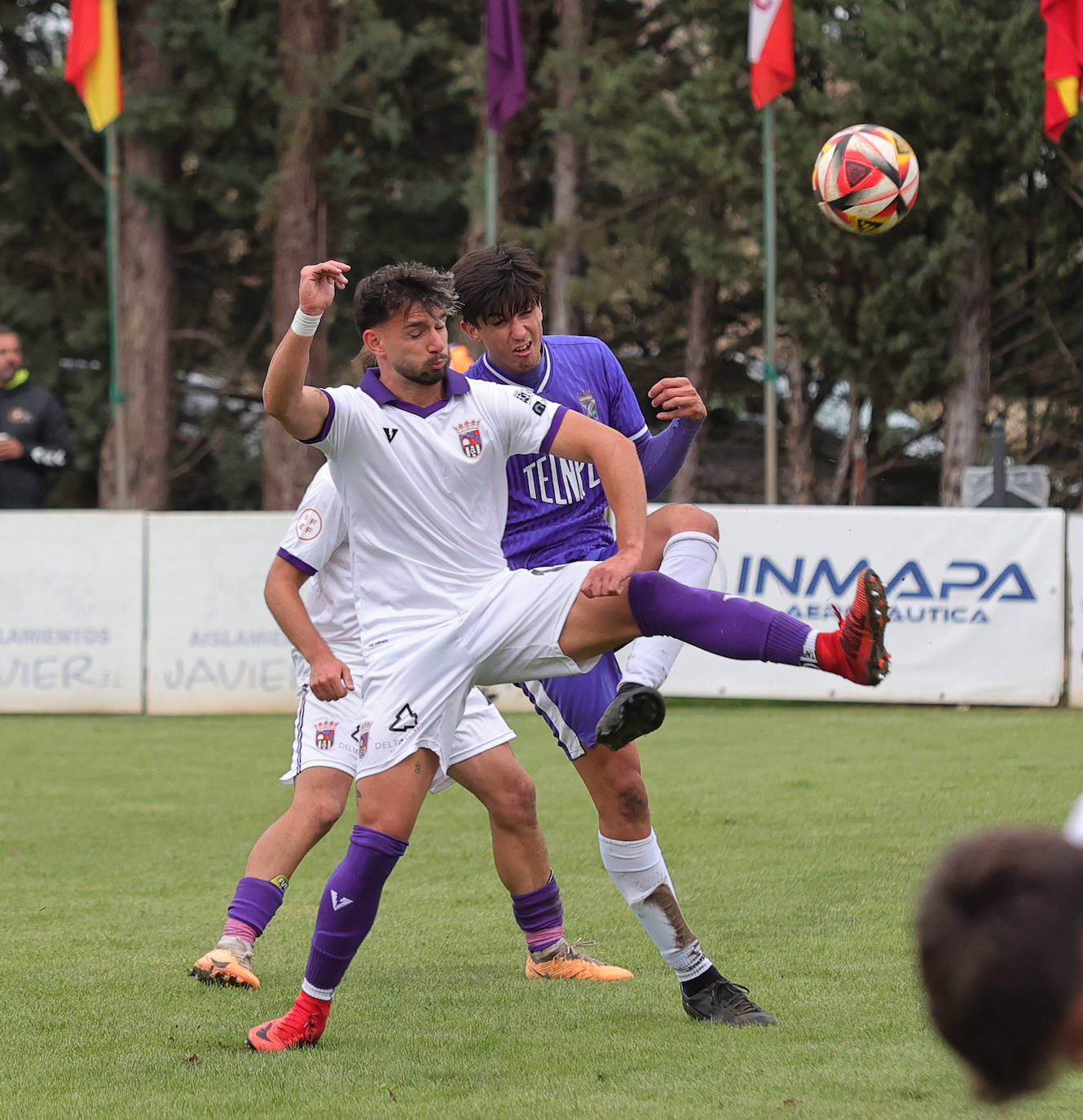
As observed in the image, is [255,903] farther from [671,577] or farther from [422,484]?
[671,577]

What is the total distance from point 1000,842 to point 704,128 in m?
22.2

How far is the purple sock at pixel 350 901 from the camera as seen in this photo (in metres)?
4.33

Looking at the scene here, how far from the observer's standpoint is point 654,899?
4812mm

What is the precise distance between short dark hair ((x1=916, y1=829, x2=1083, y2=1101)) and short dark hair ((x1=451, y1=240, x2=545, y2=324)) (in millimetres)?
3364

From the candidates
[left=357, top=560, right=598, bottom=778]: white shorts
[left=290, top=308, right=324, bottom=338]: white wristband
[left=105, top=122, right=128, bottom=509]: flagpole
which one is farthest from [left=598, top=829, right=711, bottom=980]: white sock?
[left=105, top=122, right=128, bottom=509]: flagpole

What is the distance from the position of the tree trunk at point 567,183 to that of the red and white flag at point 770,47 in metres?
5.70

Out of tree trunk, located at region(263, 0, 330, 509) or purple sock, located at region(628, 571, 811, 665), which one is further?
tree trunk, located at region(263, 0, 330, 509)

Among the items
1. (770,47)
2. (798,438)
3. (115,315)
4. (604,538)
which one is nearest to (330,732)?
(604,538)

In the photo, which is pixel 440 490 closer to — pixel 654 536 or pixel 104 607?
pixel 654 536

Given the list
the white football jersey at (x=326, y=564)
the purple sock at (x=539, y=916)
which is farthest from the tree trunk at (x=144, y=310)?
the purple sock at (x=539, y=916)

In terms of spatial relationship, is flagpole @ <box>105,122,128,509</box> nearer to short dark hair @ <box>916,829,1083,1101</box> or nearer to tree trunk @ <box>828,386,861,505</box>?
tree trunk @ <box>828,386,861,505</box>

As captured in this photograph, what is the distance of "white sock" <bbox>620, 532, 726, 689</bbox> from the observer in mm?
4586

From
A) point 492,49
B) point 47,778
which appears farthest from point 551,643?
point 492,49

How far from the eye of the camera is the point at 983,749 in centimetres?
1038
